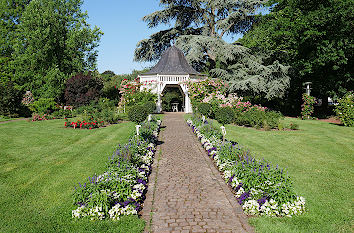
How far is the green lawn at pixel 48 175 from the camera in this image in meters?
3.94

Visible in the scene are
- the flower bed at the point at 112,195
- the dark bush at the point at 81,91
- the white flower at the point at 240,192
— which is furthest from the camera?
the dark bush at the point at 81,91

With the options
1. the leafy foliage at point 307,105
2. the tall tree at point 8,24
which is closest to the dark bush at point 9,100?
the tall tree at point 8,24

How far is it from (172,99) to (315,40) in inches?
475

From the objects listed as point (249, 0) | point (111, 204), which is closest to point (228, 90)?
point (249, 0)

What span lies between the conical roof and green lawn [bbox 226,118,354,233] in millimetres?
8966

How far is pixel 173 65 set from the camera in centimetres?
2083

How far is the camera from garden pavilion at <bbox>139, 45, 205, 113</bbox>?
19672 millimetres

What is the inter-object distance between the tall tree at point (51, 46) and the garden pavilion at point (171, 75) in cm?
822

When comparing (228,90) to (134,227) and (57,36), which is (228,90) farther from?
(134,227)

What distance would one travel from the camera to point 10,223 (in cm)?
397

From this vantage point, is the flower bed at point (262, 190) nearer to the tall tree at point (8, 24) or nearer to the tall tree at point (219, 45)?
the tall tree at point (219, 45)

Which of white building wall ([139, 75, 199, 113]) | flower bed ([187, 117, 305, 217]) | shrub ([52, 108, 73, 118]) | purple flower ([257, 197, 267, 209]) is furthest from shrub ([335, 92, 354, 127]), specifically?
shrub ([52, 108, 73, 118])

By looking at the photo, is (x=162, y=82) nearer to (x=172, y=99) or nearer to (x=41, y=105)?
(x=172, y=99)

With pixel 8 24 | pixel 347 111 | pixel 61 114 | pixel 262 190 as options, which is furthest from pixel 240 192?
pixel 8 24
